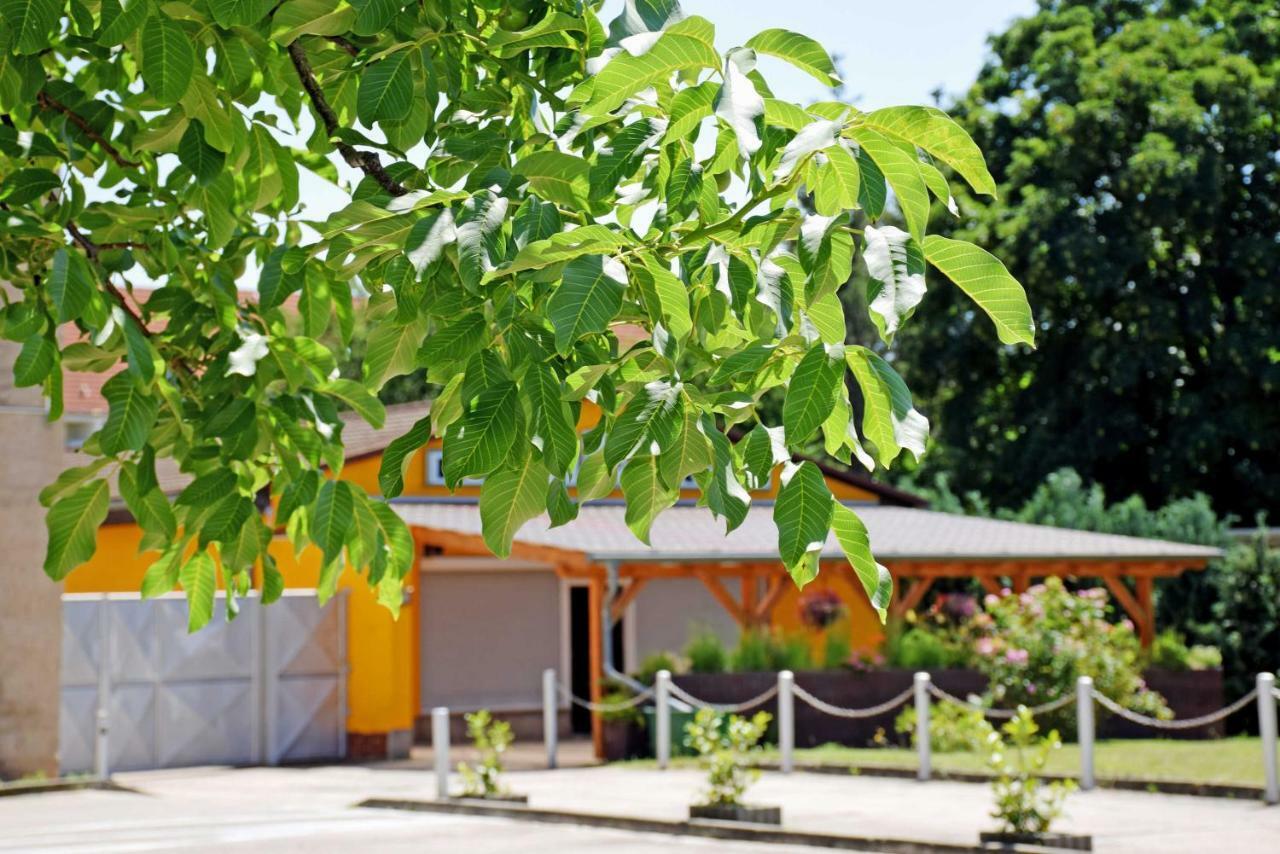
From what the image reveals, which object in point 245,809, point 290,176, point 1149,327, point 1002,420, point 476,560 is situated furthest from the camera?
point 1002,420

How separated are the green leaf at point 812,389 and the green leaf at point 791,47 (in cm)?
58

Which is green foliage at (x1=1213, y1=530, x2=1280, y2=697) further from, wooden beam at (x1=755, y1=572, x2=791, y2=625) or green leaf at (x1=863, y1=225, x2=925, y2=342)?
green leaf at (x1=863, y1=225, x2=925, y2=342)

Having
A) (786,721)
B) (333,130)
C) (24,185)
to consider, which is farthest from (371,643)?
(333,130)

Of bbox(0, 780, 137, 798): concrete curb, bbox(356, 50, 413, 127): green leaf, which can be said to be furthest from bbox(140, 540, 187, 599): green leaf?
bbox(0, 780, 137, 798): concrete curb

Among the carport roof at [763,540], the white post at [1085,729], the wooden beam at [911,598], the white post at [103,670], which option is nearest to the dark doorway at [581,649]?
the carport roof at [763,540]

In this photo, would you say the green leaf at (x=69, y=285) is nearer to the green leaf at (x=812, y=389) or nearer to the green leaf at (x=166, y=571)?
the green leaf at (x=166, y=571)

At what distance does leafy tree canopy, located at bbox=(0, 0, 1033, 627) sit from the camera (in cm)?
342

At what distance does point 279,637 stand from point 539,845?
935cm

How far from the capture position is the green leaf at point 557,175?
3881 mm

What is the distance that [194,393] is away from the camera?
20.4 ft

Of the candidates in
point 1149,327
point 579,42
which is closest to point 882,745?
point 1149,327

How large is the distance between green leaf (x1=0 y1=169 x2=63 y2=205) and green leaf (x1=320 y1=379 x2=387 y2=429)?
1.09m

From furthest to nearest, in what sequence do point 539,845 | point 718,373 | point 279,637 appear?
point 279,637, point 539,845, point 718,373

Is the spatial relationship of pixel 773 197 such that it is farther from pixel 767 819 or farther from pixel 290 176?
pixel 767 819
